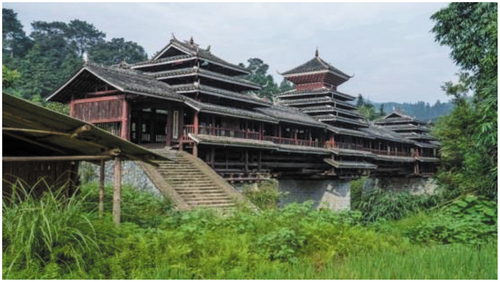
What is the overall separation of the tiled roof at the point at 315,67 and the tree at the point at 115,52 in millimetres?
32257

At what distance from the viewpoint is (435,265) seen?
5.71 m

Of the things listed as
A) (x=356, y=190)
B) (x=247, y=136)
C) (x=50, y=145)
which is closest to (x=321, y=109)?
(x=356, y=190)

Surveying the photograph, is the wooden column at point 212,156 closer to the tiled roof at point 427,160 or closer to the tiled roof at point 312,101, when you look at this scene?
the tiled roof at point 312,101

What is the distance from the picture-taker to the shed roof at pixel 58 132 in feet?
20.1

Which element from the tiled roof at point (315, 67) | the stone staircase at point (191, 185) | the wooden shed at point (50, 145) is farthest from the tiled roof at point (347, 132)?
the wooden shed at point (50, 145)

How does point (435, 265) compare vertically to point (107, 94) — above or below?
below

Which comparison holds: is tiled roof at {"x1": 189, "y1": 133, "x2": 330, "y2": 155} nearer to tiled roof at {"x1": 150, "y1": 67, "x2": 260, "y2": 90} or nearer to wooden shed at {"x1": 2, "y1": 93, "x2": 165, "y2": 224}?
tiled roof at {"x1": 150, "y1": 67, "x2": 260, "y2": 90}

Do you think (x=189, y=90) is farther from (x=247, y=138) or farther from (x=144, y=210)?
(x=144, y=210)

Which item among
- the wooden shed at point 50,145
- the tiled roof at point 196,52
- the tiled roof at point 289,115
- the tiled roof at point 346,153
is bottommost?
the wooden shed at point 50,145

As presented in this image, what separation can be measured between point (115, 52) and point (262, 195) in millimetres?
48193

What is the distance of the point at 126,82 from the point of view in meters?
17.3

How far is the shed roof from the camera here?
20.1 feet

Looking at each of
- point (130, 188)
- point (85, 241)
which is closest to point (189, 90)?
point (130, 188)

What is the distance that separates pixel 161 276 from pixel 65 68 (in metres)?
46.3
